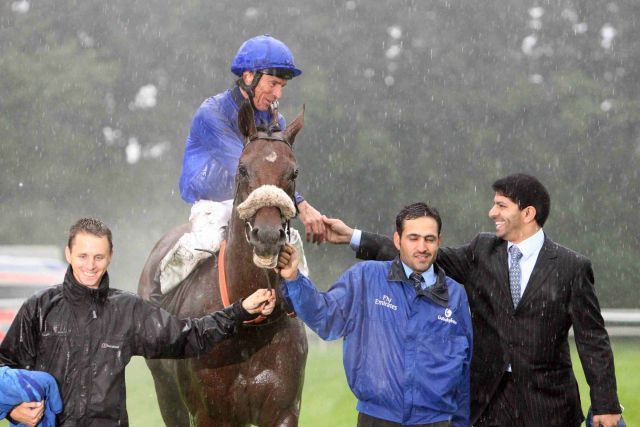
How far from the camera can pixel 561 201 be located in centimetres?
1808

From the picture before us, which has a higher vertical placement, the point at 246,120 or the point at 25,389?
the point at 246,120

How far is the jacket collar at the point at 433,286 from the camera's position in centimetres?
445

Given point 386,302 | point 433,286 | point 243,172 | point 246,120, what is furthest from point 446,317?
point 246,120

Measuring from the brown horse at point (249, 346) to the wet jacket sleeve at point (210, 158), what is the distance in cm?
39

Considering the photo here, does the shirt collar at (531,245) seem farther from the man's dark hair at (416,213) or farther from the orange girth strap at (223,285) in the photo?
the orange girth strap at (223,285)

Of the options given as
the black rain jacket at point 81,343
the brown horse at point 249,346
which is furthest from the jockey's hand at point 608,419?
the black rain jacket at point 81,343

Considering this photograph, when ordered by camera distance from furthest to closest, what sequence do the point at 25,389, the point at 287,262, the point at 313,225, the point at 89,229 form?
the point at 313,225, the point at 287,262, the point at 89,229, the point at 25,389

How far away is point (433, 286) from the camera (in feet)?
14.8

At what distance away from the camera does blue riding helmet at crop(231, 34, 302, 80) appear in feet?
17.1

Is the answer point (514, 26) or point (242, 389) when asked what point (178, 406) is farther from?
point (514, 26)

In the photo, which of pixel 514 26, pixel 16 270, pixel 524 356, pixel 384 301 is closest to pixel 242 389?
pixel 384 301

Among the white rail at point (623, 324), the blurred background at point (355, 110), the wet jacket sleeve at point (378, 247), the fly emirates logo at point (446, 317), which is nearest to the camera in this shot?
the fly emirates logo at point (446, 317)

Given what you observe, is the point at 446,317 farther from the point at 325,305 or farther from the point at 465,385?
the point at 325,305

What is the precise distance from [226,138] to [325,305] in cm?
125
